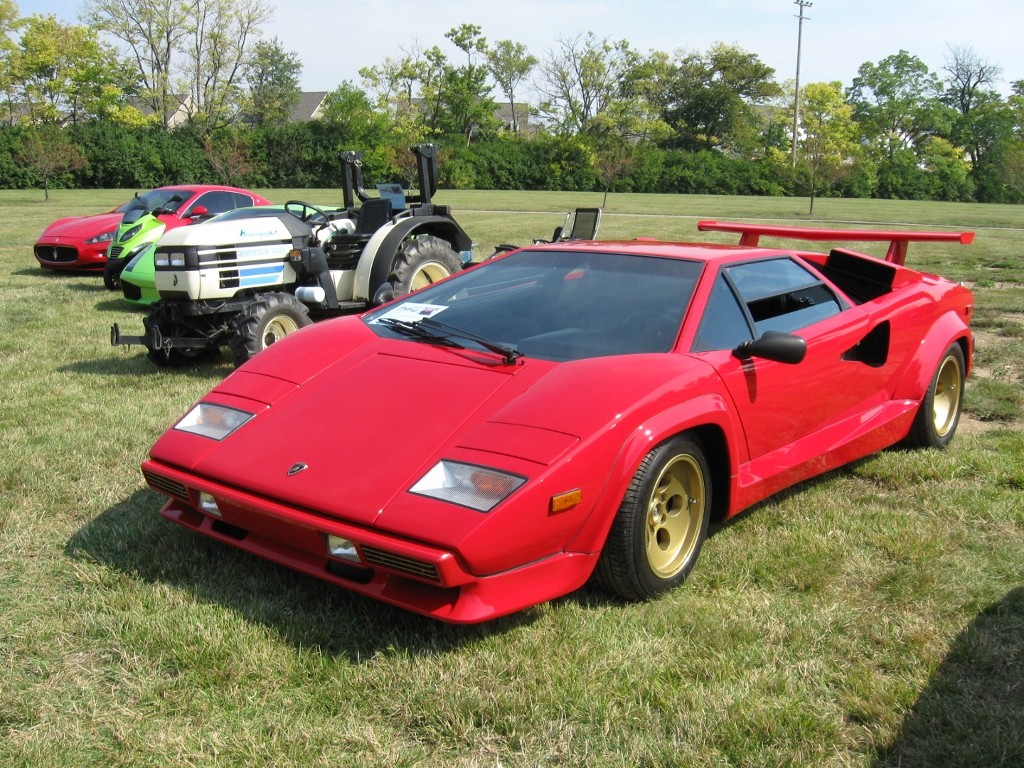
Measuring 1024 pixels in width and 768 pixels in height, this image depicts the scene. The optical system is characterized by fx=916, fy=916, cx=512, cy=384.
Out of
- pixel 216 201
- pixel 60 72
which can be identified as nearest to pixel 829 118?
pixel 60 72

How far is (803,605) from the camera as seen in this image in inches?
127

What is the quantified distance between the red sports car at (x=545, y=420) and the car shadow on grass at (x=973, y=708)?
3.04 feet

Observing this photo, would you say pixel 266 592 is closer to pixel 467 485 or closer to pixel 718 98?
pixel 467 485

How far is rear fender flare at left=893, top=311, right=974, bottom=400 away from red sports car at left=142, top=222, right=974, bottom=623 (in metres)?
0.03

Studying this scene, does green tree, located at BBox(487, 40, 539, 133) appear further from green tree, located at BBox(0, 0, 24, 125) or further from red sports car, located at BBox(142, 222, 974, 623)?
red sports car, located at BBox(142, 222, 974, 623)

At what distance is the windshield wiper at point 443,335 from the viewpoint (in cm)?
347

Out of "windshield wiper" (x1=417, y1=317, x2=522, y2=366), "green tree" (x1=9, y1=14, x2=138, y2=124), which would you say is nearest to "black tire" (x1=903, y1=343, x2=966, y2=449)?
"windshield wiper" (x1=417, y1=317, x2=522, y2=366)

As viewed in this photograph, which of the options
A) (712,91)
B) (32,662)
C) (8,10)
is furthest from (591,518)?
(712,91)

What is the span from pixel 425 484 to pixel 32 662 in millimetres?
1297

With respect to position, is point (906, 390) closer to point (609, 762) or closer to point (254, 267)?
point (609, 762)

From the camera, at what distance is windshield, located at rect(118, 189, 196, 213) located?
498 inches

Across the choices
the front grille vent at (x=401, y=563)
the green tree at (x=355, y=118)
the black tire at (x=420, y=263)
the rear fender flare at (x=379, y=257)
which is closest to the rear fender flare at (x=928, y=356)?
the front grille vent at (x=401, y=563)

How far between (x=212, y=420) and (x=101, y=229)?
438 inches

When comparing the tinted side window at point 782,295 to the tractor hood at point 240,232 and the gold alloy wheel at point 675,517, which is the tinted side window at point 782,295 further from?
the tractor hood at point 240,232
